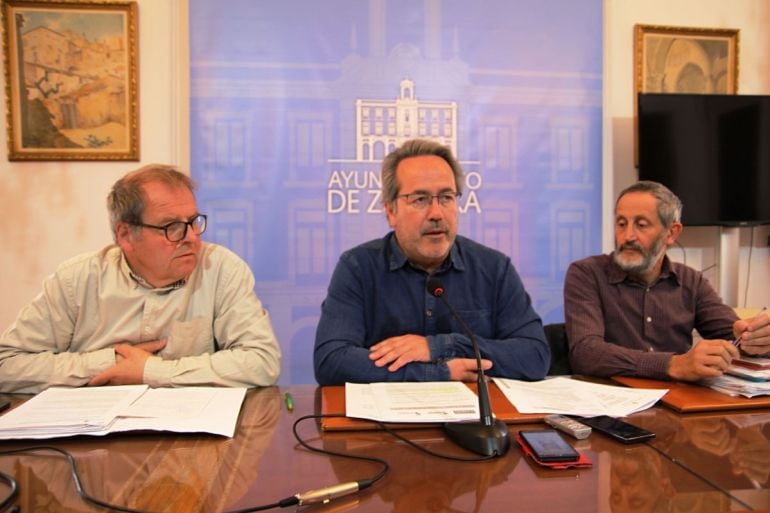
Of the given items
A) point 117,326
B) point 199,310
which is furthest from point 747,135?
point 117,326

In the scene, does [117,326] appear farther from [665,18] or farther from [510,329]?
[665,18]

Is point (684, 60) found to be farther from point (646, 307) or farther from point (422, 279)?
point (422, 279)

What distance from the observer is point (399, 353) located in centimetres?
144

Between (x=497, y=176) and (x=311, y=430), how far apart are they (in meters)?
2.21

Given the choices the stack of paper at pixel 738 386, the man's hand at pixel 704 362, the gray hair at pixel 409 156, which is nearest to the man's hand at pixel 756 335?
the man's hand at pixel 704 362

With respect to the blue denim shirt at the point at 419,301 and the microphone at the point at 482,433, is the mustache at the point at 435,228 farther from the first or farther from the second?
the microphone at the point at 482,433

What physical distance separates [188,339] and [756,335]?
1665 mm

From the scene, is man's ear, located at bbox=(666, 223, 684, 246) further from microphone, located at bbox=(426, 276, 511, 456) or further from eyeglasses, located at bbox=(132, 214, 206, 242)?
eyeglasses, located at bbox=(132, 214, 206, 242)

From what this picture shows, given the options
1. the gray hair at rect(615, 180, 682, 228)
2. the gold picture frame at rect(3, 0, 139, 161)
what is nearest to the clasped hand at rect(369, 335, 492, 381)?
the gray hair at rect(615, 180, 682, 228)

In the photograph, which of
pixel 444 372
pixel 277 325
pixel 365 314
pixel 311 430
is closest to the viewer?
pixel 311 430

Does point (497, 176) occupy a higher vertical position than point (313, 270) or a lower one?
higher

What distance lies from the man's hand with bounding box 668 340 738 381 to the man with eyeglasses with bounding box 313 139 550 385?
13.7 inches

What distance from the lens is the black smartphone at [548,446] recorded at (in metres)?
0.88

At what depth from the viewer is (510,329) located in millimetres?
1703
